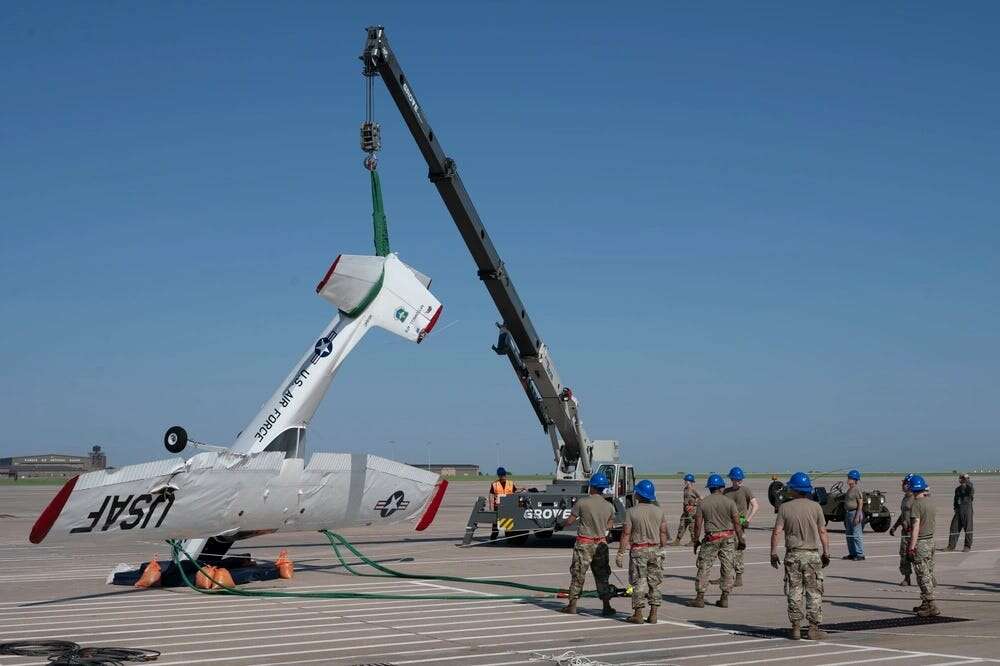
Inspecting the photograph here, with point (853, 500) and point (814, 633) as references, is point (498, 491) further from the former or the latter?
point (814, 633)

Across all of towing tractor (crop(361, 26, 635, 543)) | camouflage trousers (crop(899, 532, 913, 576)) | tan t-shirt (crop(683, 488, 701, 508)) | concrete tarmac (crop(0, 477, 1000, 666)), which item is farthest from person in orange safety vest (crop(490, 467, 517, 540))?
camouflage trousers (crop(899, 532, 913, 576))

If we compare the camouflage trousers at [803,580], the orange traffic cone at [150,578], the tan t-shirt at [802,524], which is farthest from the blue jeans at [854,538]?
the orange traffic cone at [150,578]

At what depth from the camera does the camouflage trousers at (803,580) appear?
1166 cm

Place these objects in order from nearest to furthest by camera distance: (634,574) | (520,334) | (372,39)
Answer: (634,574), (372,39), (520,334)

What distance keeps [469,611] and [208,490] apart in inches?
176

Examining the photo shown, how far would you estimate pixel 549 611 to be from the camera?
14023mm

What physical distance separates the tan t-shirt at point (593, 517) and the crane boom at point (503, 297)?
9905mm

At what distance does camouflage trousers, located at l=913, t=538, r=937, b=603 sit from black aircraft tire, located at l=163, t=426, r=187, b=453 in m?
10.9

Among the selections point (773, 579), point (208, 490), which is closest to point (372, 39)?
point (208, 490)

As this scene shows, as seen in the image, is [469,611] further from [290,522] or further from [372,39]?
[372,39]

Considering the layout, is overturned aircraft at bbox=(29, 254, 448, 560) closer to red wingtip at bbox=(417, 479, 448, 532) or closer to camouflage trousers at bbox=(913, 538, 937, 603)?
red wingtip at bbox=(417, 479, 448, 532)

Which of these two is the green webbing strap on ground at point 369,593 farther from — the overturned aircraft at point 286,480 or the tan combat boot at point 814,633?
the tan combat boot at point 814,633

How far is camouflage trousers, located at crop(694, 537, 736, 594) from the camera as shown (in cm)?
1431

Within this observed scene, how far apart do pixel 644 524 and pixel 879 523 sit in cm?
2015
